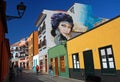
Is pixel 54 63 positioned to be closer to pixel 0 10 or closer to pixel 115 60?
pixel 115 60

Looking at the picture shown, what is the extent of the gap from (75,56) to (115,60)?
6.56 meters

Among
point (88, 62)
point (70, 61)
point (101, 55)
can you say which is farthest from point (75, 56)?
point (101, 55)

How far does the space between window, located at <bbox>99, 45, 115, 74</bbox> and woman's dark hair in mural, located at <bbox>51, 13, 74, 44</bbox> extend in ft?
57.3

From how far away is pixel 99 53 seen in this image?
1412 centimetres

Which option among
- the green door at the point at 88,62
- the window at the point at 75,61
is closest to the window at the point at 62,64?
the window at the point at 75,61

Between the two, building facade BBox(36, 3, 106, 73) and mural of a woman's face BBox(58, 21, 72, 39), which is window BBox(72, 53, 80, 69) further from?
mural of a woman's face BBox(58, 21, 72, 39)

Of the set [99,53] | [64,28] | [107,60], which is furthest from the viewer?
[64,28]

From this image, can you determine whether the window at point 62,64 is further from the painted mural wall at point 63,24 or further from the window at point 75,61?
the painted mural wall at point 63,24

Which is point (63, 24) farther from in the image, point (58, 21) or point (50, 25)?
point (50, 25)

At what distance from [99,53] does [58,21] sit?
18.5 meters

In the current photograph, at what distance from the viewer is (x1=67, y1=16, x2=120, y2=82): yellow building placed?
12.3 meters

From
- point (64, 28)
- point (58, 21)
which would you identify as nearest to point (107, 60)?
point (64, 28)

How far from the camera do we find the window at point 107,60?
12740 mm

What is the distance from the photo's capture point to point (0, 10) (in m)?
7.14
